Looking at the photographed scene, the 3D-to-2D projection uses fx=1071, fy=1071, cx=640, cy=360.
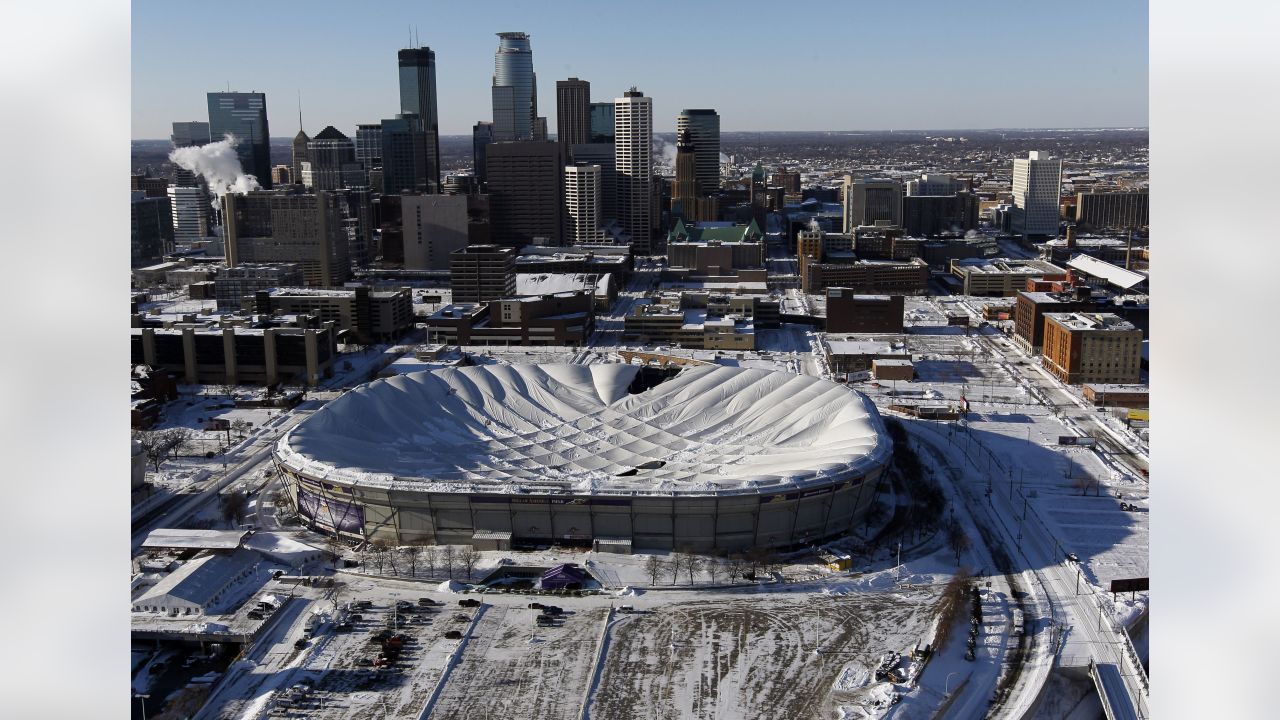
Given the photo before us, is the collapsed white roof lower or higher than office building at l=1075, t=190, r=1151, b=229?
lower

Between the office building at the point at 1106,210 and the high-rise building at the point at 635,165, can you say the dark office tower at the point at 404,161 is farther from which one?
the office building at the point at 1106,210

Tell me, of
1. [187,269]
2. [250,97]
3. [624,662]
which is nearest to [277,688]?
[624,662]

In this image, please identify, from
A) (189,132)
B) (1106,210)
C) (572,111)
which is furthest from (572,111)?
(1106,210)

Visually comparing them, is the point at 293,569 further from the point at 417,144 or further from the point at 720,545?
the point at 417,144

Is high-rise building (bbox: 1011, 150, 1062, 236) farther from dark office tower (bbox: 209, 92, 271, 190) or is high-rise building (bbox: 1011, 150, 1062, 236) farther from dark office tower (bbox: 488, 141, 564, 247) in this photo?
dark office tower (bbox: 209, 92, 271, 190)

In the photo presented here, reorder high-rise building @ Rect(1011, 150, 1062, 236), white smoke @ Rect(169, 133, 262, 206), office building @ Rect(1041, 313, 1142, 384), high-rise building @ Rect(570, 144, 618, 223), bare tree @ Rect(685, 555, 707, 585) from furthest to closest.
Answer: white smoke @ Rect(169, 133, 262, 206) → high-rise building @ Rect(570, 144, 618, 223) → high-rise building @ Rect(1011, 150, 1062, 236) → office building @ Rect(1041, 313, 1142, 384) → bare tree @ Rect(685, 555, 707, 585)

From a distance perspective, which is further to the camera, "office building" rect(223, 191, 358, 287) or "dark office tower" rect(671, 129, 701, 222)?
"dark office tower" rect(671, 129, 701, 222)

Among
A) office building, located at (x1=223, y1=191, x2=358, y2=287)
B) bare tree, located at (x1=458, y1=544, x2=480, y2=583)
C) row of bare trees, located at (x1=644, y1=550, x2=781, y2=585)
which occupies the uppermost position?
office building, located at (x1=223, y1=191, x2=358, y2=287)

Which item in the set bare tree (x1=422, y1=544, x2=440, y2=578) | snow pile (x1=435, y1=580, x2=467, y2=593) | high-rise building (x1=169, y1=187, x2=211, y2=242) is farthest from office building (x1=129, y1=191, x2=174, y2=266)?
snow pile (x1=435, y1=580, x2=467, y2=593)
